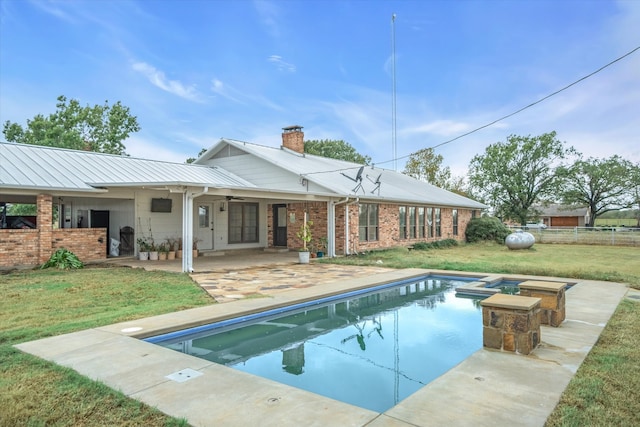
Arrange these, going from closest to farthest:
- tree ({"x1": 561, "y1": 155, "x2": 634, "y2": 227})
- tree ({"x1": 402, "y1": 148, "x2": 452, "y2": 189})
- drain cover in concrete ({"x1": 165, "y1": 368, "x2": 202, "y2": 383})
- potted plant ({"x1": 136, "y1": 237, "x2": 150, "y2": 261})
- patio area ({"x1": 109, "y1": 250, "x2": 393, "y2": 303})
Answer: drain cover in concrete ({"x1": 165, "y1": 368, "x2": 202, "y2": 383}) < patio area ({"x1": 109, "y1": 250, "x2": 393, "y2": 303}) < potted plant ({"x1": 136, "y1": 237, "x2": 150, "y2": 261}) < tree ({"x1": 561, "y1": 155, "x2": 634, "y2": 227}) < tree ({"x1": 402, "y1": 148, "x2": 452, "y2": 189})

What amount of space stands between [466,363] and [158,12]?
1436cm

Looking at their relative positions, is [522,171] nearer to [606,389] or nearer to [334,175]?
[334,175]

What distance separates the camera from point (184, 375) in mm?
3986

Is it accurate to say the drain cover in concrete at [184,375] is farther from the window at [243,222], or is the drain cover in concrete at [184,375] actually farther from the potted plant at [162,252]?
the window at [243,222]

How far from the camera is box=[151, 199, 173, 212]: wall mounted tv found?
569 inches

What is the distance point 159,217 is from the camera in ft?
48.3

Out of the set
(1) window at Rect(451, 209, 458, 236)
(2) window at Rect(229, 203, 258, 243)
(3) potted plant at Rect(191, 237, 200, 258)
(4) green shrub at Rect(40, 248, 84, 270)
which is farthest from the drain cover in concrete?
(1) window at Rect(451, 209, 458, 236)

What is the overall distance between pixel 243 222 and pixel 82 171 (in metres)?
6.56

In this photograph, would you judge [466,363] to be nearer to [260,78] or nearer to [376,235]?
[376,235]

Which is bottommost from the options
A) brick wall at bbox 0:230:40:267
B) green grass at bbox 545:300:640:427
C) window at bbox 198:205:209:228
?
green grass at bbox 545:300:640:427

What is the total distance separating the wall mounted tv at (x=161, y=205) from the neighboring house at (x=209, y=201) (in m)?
0.04

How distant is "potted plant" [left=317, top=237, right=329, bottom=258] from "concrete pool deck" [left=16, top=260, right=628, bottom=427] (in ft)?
31.7

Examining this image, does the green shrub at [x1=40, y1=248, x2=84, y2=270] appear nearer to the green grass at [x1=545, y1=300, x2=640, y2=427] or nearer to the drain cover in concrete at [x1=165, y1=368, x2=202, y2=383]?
the drain cover in concrete at [x1=165, y1=368, x2=202, y2=383]

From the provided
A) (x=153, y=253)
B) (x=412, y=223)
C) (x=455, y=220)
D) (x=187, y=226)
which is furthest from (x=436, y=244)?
(x=187, y=226)
